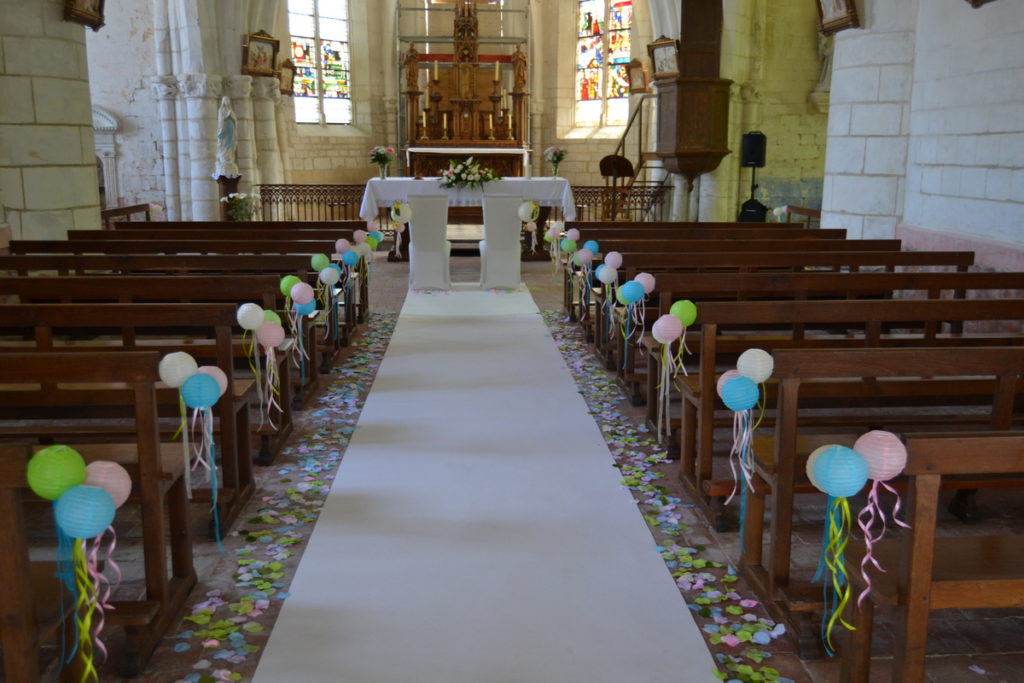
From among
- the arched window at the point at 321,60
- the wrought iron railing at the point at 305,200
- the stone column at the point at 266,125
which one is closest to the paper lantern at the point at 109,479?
the wrought iron railing at the point at 305,200

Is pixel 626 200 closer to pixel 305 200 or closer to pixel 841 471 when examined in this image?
pixel 305 200

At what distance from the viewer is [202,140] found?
13.9 meters

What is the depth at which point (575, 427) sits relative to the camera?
16.2ft

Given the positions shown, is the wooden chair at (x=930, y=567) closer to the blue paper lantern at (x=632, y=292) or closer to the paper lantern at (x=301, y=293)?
the blue paper lantern at (x=632, y=292)

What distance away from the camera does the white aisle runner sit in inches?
105

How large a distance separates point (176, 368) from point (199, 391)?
0.34ft

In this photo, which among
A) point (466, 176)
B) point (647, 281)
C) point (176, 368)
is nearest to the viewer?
point (176, 368)

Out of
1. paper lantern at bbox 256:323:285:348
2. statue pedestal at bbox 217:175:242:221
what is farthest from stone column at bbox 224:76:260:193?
paper lantern at bbox 256:323:285:348

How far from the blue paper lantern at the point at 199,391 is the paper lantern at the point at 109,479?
2.24 ft

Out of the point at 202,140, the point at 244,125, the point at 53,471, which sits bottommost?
the point at 53,471

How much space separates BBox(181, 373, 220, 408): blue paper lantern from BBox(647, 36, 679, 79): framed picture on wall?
11127 millimetres

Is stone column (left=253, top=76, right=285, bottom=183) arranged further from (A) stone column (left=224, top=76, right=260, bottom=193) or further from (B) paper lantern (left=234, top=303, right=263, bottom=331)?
(B) paper lantern (left=234, top=303, right=263, bottom=331)

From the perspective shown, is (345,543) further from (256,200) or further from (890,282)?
(256,200)

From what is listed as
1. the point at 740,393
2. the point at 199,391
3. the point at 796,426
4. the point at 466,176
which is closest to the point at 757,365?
the point at 740,393
